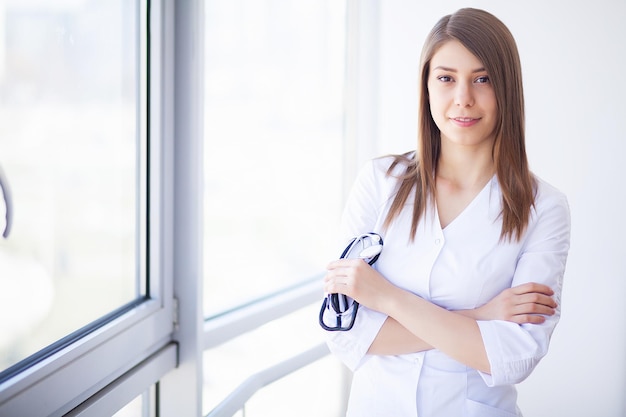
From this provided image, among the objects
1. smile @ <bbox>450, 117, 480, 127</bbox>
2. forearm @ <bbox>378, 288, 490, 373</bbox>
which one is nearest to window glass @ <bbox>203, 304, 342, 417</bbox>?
forearm @ <bbox>378, 288, 490, 373</bbox>

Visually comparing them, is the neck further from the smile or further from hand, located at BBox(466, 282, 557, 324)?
hand, located at BBox(466, 282, 557, 324)

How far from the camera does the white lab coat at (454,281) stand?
1.36m

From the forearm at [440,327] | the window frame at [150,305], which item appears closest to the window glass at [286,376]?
the window frame at [150,305]

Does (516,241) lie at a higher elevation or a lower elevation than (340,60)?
lower

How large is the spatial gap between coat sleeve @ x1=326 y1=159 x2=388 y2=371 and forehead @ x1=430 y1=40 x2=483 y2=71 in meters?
0.30

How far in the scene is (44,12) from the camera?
1.22 metres

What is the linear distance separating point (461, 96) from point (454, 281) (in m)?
0.40

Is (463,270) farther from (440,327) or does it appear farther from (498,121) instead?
(498,121)

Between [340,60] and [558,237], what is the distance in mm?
1480

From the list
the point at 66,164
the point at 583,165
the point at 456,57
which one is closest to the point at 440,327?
the point at 456,57

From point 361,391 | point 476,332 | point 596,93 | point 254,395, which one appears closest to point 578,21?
point 596,93

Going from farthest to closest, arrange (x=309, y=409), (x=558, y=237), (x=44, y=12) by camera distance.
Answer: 1. (x=309, y=409)
2. (x=558, y=237)
3. (x=44, y=12)

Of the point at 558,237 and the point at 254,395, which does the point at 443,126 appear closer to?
the point at 558,237

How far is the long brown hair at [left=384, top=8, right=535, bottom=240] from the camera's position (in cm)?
136
